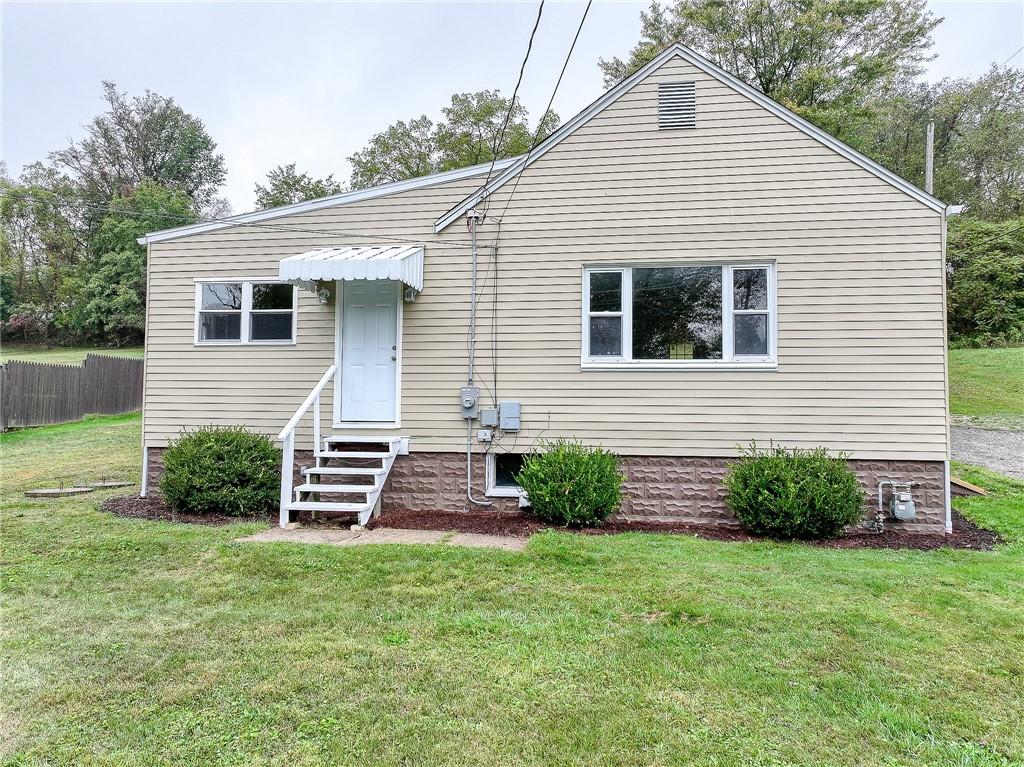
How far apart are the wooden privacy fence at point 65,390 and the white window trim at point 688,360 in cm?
1461

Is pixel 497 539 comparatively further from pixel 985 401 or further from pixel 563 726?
pixel 985 401

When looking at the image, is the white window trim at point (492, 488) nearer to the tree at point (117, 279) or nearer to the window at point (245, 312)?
the window at point (245, 312)

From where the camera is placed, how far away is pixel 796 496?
5820 mm

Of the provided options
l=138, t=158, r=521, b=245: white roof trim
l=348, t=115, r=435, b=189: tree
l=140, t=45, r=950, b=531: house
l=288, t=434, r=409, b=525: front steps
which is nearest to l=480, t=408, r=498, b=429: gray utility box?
l=140, t=45, r=950, b=531: house

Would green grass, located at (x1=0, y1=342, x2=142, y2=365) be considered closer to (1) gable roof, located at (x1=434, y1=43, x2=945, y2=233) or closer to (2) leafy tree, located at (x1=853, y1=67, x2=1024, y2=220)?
(1) gable roof, located at (x1=434, y1=43, x2=945, y2=233)

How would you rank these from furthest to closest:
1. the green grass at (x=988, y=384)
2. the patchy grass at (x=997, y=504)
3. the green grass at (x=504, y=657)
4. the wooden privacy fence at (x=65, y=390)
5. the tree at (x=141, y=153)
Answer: the tree at (x=141, y=153)
the green grass at (x=988, y=384)
the wooden privacy fence at (x=65, y=390)
the patchy grass at (x=997, y=504)
the green grass at (x=504, y=657)

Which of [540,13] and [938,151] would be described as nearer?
[540,13]

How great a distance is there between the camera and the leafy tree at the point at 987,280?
66.3 feet

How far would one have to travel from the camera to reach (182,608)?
3.77 meters

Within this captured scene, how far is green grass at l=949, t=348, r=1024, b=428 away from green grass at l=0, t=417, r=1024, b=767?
1353cm

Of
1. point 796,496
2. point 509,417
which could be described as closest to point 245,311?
point 509,417

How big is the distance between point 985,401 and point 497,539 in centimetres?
1739

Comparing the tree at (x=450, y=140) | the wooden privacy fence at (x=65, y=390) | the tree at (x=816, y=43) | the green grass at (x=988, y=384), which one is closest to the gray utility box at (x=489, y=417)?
the wooden privacy fence at (x=65, y=390)

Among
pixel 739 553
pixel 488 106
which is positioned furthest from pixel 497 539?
pixel 488 106
